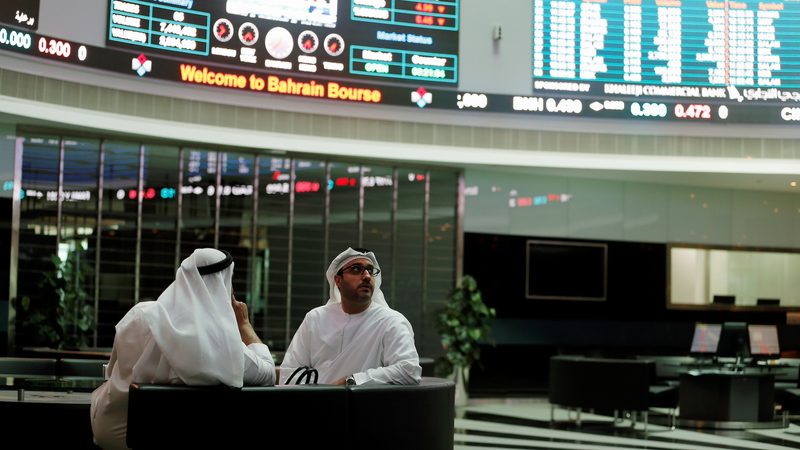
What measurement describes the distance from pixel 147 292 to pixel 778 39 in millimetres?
7884

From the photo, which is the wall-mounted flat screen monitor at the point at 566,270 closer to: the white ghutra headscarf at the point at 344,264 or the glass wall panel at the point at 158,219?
the glass wall panel at the point at 158,219

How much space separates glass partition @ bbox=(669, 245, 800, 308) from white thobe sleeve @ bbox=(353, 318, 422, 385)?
10695 mm

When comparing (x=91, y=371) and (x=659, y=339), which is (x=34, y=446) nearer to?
(x=91, y=371)

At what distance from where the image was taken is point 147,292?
1180cm

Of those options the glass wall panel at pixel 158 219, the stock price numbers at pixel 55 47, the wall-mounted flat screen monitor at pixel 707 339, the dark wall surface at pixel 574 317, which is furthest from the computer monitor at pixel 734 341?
the stock price numbers at pixel 55 47

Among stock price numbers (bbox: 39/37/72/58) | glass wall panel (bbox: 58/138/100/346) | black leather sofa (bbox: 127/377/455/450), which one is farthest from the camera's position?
glass wall panel (bbox: 58/138/100/346)

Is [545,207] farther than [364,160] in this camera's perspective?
Yes

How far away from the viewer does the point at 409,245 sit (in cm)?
1347

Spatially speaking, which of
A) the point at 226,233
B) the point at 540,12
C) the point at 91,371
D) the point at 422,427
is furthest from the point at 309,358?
the point at 540,12

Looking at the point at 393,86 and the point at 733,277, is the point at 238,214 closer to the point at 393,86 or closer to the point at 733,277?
the point at 393,86

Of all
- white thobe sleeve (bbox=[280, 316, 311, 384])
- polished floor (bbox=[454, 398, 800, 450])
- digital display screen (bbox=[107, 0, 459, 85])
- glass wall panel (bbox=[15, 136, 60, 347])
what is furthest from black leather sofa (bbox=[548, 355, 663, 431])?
white thobe sleeve (bbox=[280, 316, 311, 384])

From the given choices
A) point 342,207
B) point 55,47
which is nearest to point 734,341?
point 342,207

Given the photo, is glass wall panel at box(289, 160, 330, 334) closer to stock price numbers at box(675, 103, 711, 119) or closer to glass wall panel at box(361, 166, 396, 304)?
glass wall panel at box(361, 166, 396, 304)

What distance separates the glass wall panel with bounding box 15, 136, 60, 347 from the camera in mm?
10984
